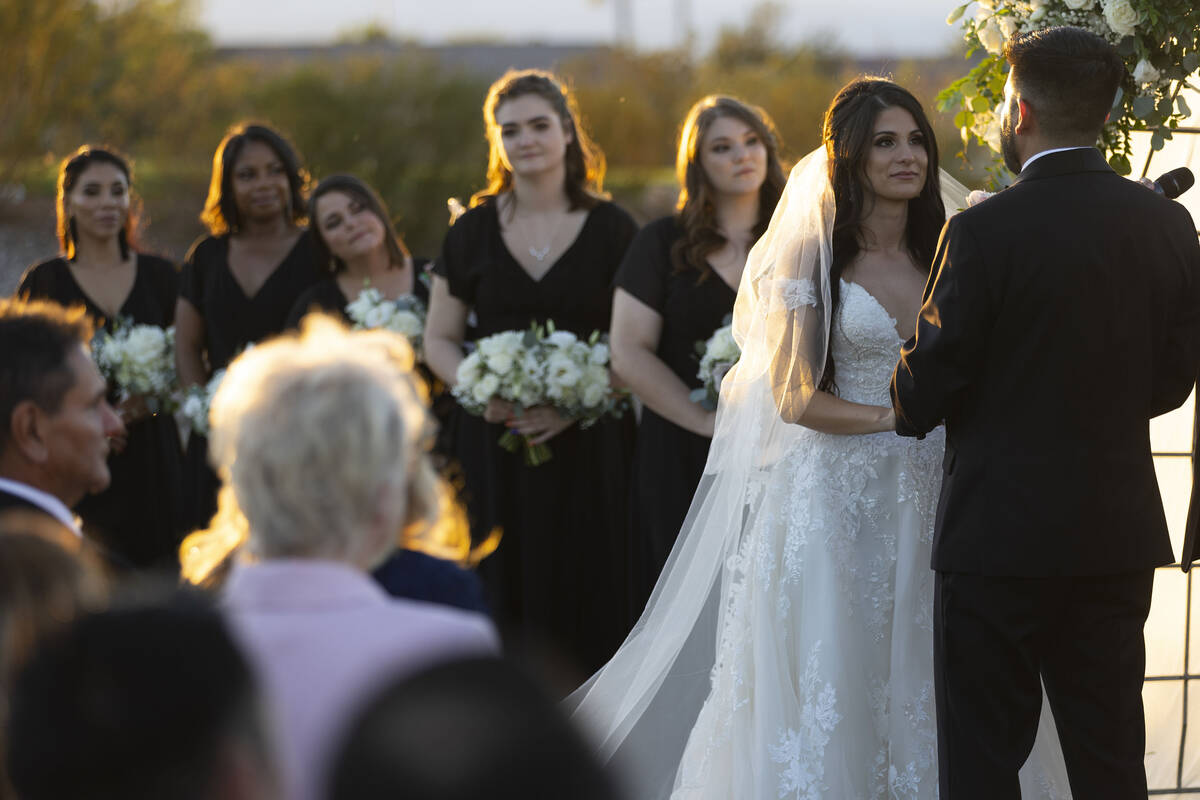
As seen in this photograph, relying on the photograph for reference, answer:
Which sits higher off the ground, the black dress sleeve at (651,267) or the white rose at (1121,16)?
the white rose at (1121,16)

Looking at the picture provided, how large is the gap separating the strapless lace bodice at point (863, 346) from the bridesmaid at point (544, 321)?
1619mm

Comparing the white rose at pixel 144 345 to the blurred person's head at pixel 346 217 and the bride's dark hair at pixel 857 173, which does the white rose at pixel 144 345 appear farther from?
the bride's dark hair at pixel 857 173

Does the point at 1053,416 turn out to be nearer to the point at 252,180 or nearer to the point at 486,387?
the point at 486,387

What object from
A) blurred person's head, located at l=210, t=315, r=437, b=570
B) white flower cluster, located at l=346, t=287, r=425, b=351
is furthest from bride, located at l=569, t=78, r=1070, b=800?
blurred person's head, located at l=210, t=315, r=437, b=570

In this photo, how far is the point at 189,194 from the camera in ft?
68.0

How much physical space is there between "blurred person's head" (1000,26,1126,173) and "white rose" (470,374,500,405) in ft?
7.67

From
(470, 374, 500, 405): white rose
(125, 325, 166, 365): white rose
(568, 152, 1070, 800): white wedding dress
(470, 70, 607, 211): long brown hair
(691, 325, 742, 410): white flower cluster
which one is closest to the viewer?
(568, 152, 1070, 800): white wedding dress

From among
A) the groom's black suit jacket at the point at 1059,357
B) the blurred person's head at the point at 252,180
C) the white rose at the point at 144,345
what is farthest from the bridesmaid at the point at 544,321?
the groom's black suit jacket at the point at 1059,357

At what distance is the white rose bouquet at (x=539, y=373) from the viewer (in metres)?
4.97

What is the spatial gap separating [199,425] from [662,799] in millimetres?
2907

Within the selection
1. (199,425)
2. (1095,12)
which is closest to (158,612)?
(1095,12)

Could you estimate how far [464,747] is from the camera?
41.3 inches

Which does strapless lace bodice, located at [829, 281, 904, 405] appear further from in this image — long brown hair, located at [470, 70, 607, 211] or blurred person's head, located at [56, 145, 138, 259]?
blurred person's head, located at [56, 145, 138, 259]

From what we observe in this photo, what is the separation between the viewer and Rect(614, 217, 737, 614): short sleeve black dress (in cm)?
491
